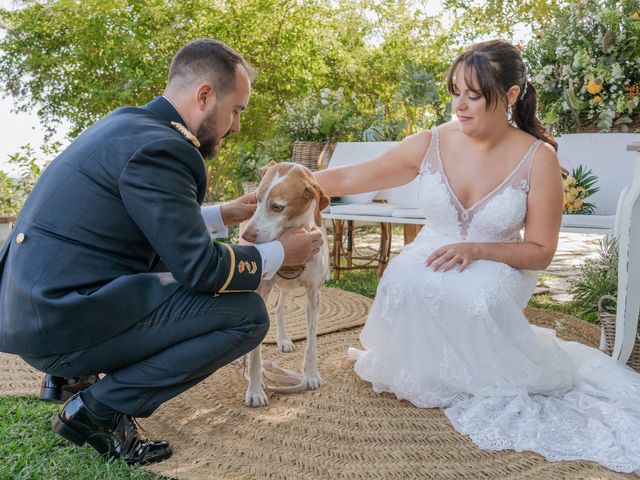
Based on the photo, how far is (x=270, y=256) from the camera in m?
2.40

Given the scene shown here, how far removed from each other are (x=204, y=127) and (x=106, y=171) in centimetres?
42

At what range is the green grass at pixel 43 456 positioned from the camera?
2113 mm

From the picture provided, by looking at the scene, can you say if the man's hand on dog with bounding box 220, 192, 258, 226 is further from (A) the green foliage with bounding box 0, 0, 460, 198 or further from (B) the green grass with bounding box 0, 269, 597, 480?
(A) the green foliage with bounding box 0, 0, 460, 198

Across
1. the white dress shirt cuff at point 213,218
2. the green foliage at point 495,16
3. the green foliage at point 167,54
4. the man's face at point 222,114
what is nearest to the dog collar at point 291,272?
the white dress shirt cuff at point 213,218

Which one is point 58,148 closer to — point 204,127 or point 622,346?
point 204,127

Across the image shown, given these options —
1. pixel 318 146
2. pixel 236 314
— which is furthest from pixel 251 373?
pixel 318 146

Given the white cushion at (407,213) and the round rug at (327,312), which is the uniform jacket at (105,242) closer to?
the round rug at (327,312)

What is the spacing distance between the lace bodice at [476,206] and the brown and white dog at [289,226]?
58 centimetres

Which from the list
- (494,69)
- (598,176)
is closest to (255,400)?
(494,69)

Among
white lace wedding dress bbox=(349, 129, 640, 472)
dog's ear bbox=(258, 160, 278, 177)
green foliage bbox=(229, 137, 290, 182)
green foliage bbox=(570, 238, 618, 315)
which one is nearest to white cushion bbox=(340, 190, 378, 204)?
green foliage bbox=(229, 137, 290, 182)

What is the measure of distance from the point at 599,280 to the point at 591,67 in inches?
62.0

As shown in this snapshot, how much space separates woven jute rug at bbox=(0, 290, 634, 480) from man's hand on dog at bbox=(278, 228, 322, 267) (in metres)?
0.68

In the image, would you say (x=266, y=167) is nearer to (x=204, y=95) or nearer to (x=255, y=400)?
(x=204, y=95)

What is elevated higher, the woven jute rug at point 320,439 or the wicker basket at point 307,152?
the wicker basket at point 307,152
